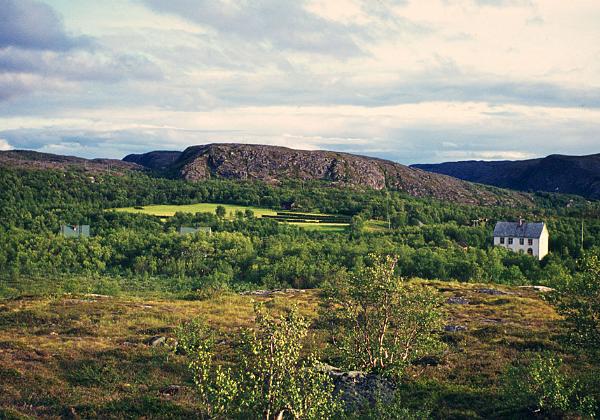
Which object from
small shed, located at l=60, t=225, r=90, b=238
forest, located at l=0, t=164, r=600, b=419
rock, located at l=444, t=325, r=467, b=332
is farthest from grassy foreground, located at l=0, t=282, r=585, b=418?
small shed, located at l=60, t=225, r=90, b=238

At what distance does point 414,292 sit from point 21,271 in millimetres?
111873

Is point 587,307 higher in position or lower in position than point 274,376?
higher

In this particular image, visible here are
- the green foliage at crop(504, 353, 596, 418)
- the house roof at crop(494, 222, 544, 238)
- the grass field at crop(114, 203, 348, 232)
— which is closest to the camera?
the green foliage at crop(504, 353, 596, 418)

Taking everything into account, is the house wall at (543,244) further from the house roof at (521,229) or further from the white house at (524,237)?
the house roof at (521,229)

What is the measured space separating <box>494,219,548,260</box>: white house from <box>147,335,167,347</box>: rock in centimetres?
10843

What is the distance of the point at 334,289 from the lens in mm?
36562

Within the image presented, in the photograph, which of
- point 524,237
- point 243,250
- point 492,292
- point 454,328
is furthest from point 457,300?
point 243,250

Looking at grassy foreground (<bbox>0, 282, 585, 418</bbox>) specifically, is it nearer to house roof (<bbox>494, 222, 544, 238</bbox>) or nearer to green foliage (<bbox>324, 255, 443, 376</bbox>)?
green foliage (<bbox>324, 255, 443, 376</bbox>)

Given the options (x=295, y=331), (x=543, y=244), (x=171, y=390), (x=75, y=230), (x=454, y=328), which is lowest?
(x=75, y=230)

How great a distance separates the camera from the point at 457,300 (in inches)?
3000

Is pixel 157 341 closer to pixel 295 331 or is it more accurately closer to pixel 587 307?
pixel 295 331

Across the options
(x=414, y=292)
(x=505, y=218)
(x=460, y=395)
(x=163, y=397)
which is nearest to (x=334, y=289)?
(x=414, y=292)

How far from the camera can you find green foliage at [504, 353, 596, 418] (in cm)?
2862

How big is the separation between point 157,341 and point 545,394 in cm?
3180
